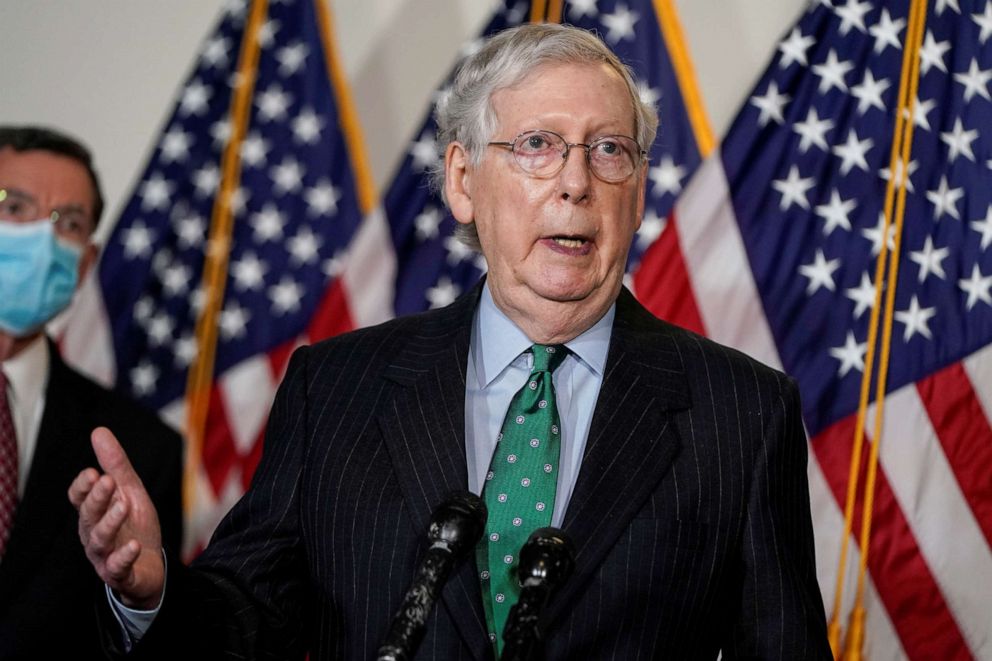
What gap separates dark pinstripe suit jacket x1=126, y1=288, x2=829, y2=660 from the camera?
1652 millimetres

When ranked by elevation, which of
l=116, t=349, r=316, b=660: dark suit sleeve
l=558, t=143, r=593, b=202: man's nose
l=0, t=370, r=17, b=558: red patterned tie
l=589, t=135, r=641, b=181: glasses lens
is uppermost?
l=589, t=135, r=641, b=181: glasses lens

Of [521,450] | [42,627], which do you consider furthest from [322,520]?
[42,627]

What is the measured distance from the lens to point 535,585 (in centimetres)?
130

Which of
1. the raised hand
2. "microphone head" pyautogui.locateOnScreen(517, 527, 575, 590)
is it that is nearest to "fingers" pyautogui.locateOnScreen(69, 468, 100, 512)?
the raised hand

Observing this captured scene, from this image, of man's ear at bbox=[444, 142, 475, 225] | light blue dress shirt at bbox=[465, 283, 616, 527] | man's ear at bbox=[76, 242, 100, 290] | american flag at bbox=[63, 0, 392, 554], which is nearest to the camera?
light blue dress shirt at bbox=[465, 283, 616, 527]

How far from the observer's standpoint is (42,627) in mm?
2844

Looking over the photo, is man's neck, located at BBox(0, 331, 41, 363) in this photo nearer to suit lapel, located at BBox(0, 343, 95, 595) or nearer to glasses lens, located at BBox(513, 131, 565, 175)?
suit lapel, located at BBox(0, 343, 95, 595)

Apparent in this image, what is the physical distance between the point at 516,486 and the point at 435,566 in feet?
1.45

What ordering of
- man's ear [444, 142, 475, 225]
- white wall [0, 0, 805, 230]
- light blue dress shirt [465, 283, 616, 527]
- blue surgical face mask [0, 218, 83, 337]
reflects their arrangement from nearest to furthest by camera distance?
light blue dress shirt [465, 283, 616, 527]
man's ear [444, 142, 475, 225]
blue surgical face mask [0, 218, 83, 337]
white wall [0, 0, 805, 230]

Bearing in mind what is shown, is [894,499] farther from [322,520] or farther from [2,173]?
[2,173]

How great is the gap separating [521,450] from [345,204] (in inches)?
88.6

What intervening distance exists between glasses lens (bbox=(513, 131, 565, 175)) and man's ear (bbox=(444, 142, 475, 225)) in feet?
0.56

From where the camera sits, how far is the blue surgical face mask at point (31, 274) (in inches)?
125

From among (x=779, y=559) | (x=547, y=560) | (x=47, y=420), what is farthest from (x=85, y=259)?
(x=547, y=560)
